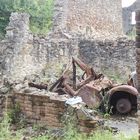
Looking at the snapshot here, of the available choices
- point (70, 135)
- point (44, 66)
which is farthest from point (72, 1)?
point (70, 135)

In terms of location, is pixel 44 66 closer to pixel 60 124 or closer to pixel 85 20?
pixel 85 20

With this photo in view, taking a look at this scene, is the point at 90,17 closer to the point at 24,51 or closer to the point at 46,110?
the point at 24,51

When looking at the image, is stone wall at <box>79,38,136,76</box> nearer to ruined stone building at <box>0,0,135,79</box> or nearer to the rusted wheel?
ruined stone building at <box>0,0,135,79</box>

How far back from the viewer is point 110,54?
18.1 m

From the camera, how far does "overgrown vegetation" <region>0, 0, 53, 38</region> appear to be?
19.9 metres

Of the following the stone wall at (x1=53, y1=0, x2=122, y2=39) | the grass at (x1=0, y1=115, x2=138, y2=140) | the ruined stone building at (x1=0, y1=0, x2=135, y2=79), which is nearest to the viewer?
the grass at (x1=0, y1=115, x2=138, y2=140)

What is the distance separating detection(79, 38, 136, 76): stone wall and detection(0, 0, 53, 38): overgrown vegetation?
3.20m

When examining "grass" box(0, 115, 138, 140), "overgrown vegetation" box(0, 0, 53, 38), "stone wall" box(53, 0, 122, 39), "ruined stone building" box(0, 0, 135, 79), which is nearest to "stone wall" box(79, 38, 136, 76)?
"ruined stone building" box(0, 0, 135, 79)

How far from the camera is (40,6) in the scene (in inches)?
891

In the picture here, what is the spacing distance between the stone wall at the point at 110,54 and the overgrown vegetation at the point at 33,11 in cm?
320

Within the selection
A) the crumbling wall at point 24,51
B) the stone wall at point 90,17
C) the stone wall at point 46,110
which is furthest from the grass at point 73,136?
the stone wall at point 90,17

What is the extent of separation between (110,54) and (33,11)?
474cm

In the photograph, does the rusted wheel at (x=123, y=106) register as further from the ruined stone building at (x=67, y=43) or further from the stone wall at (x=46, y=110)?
the ruined stone building at (x=67, y=43)

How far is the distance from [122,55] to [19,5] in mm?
5256
